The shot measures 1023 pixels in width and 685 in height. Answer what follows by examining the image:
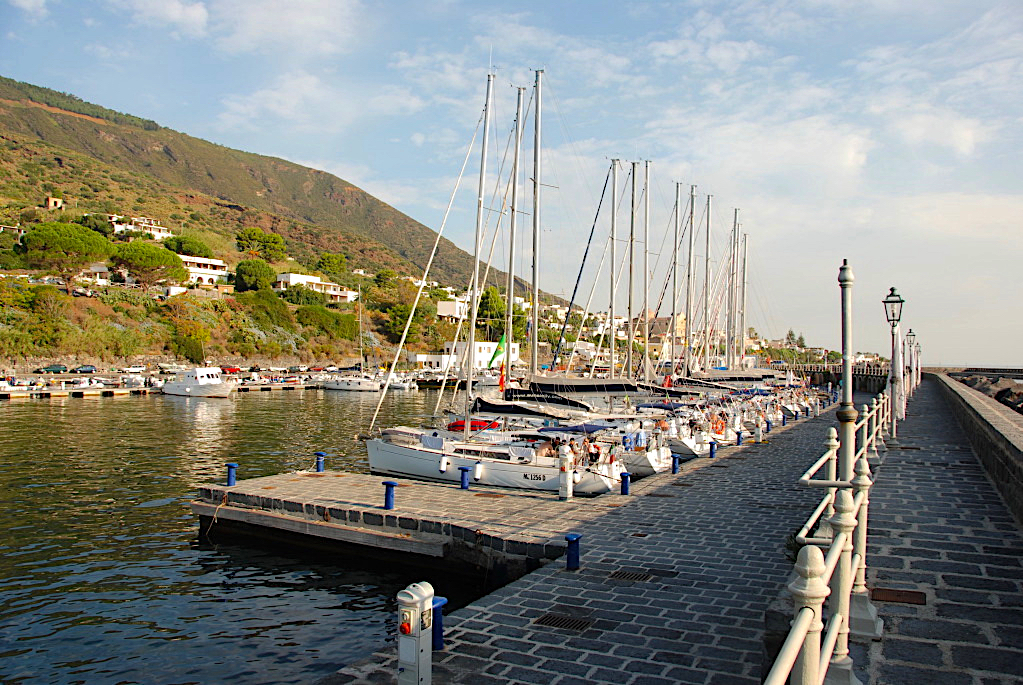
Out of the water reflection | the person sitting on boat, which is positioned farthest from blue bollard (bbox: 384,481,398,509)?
the person sitting on boat

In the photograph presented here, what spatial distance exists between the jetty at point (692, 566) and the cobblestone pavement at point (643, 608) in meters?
0.03

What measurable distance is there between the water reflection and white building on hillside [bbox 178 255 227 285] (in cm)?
9979

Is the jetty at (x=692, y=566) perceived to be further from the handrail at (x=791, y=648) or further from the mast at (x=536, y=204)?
the mast at (x=536, y=204)

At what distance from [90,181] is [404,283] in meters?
77.3

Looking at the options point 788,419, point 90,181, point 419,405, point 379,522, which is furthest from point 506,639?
point 90,181

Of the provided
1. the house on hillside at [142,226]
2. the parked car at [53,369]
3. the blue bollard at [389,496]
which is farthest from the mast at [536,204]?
the house on hillside at [142,226]

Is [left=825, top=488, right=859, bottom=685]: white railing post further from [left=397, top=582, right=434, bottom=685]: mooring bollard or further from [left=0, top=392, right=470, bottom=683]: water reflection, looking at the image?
[left=0, top=392, right=470, bottom=683]: water reflection

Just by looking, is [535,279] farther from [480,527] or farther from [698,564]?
[698,564]

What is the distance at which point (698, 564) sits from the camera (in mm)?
10344

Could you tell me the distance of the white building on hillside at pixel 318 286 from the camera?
Result: 130 metres

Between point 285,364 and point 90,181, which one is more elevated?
point 90,181

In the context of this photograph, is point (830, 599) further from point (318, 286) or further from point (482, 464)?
point (318, 286)

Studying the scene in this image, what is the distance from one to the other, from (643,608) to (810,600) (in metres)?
5.99

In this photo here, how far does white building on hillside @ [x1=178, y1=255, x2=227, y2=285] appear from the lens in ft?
391
